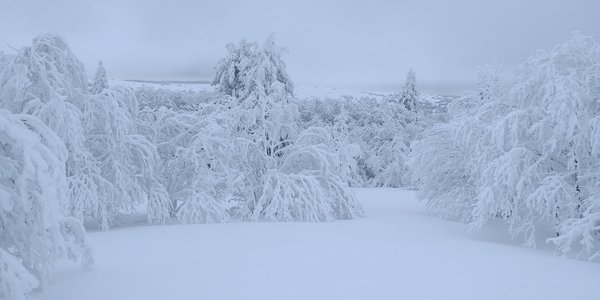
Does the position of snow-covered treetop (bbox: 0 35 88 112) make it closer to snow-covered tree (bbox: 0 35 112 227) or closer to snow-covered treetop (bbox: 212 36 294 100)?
snow-covered tree (bbox: 0 35 112 227)

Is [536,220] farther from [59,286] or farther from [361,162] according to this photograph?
[361,162]

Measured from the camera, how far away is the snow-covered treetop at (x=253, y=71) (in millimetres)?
19203

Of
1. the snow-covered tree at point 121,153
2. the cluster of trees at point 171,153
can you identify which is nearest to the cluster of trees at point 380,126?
the cluster of trees at point 171,153

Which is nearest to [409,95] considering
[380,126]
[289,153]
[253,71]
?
[380,126]

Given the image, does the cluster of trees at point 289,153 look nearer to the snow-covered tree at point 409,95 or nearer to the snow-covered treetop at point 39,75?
the snow-covered treetop at point 39,75

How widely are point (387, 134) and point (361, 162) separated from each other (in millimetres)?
2973

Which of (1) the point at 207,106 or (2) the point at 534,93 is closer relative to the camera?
(2) the point at 534,93

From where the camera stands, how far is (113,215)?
1266cm

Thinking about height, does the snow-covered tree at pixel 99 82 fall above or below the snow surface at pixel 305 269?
above

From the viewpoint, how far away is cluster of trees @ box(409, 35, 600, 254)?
35.6 feet

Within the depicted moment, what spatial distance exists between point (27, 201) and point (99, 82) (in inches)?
519

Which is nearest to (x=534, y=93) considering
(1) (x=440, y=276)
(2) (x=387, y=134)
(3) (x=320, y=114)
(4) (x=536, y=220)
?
(4) (x=536, y=220)

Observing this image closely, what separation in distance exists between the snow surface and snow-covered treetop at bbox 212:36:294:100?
809cm

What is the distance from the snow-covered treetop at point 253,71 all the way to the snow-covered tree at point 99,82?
5.10m
